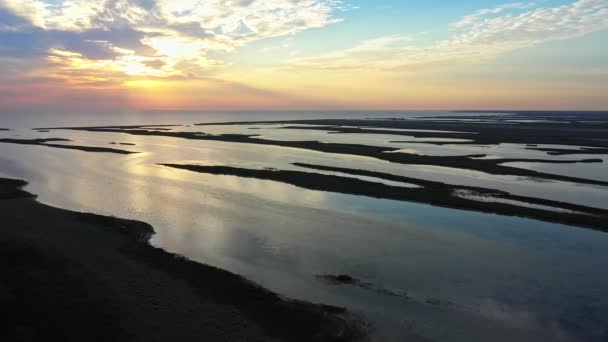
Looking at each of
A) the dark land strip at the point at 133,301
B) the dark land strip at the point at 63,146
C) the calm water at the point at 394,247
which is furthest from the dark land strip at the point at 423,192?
the dark land strip at the point at 63,146

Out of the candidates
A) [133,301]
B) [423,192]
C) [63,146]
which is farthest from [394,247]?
[63,146]

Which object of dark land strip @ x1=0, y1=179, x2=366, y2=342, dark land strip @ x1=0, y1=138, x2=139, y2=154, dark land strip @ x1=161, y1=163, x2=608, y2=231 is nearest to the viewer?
dark land strip @ x1=0, y1=179, x2=366, y2=342

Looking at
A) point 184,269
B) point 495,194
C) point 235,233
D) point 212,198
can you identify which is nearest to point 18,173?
point 212,198

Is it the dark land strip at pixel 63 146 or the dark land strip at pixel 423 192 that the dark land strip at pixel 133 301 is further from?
the dark land strip at pixel 63 146

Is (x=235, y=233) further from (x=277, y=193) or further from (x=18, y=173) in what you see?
(x=18, y=173)

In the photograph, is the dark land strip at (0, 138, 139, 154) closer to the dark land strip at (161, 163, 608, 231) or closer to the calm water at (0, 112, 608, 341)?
the calm water at (0, 112, 608, 341)

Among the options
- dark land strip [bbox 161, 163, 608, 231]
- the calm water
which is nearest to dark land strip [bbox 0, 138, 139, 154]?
the calm water

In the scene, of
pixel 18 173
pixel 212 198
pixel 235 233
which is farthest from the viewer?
pixel 18 173
